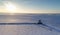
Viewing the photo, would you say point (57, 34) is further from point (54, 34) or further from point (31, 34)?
point (31, 34)

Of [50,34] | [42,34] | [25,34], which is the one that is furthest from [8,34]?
[50,34]

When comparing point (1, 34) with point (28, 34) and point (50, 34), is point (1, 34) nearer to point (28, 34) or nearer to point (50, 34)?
point (28, 34)

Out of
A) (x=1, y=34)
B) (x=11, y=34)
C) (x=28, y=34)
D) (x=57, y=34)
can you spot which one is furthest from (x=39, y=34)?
(x=1, y=34)

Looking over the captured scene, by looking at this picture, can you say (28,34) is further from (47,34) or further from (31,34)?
(47,34)

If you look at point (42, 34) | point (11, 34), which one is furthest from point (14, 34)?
point (42, 34)

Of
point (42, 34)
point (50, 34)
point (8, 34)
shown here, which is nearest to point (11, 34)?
point (8, 34)

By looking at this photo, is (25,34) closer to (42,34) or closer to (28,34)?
(28,34)
